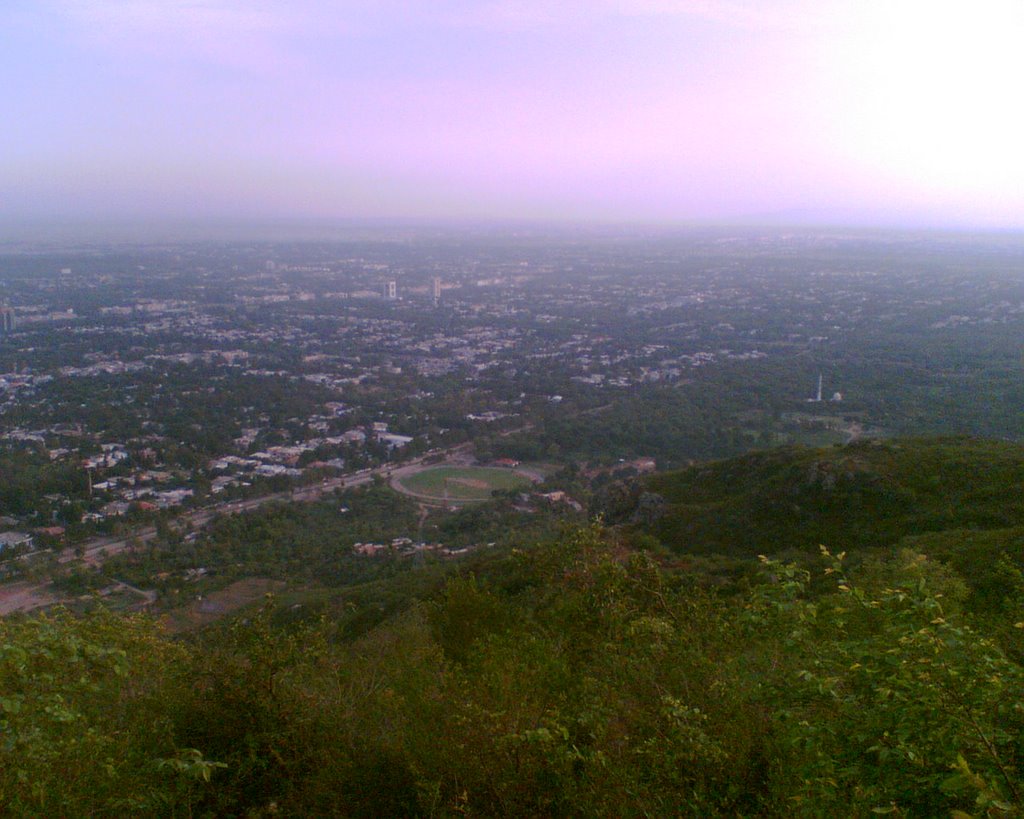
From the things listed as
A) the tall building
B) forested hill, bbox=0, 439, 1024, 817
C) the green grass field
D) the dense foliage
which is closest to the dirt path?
forested hill, bbox=0, 439, 1024, 817

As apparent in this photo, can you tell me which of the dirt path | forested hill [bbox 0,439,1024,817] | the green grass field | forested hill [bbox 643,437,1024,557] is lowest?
the green grass field

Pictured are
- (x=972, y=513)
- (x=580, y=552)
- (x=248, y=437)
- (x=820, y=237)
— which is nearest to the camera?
(x=580, y=552)

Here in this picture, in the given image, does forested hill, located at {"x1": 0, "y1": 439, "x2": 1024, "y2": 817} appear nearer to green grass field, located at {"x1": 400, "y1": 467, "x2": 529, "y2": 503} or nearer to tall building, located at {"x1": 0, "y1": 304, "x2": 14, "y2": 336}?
green grass field, located at {"x1": 400, "y1": 467, "x2": 529, "y2": 503}

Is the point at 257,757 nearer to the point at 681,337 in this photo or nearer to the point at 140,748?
the point at 140,748

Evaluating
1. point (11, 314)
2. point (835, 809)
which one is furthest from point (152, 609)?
point (11, 314)

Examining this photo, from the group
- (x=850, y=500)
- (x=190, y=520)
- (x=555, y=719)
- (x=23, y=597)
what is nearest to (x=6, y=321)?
(x=190, y=520)

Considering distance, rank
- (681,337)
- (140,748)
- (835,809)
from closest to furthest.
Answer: (835,809)
(140,748)
(681,337)

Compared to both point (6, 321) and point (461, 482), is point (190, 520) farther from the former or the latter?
point (6, 321)
